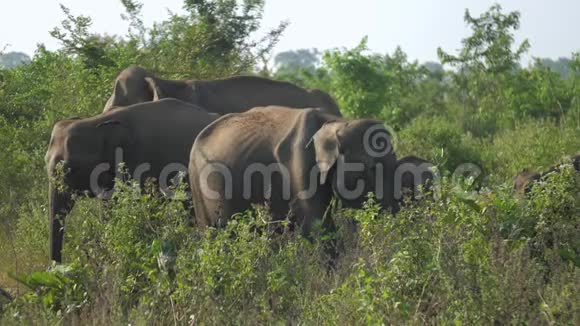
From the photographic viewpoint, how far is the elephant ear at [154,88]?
13594 millimetres

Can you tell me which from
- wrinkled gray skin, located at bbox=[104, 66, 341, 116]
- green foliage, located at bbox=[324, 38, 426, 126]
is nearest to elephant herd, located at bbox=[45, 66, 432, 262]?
wrinkled gray skin, located at bbox=[104, 66, 341, 116]

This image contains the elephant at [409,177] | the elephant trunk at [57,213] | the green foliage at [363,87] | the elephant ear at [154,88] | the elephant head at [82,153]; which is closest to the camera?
the elephant at [409,177]

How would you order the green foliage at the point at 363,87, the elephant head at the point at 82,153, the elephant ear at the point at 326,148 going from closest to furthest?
the elephant ear at the point at 326,148
the elephant head at the point at 82,153
the green foliage at the point at 363,87

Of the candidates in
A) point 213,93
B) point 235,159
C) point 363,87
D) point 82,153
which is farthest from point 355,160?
point 363,87

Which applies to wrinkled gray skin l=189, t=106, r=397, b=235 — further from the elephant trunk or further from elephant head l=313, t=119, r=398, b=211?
the elephant trunk

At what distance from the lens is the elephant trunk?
1104cm

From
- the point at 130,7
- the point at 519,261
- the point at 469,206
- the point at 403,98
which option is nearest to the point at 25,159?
the point at 130,7

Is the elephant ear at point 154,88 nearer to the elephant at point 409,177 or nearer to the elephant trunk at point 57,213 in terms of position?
the elephant trunk at point 57,213

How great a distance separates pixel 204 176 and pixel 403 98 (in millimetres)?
20741

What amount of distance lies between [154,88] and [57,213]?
2.60 metres

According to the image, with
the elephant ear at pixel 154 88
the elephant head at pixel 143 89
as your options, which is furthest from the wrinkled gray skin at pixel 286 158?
the elephant head at pixel 143 89

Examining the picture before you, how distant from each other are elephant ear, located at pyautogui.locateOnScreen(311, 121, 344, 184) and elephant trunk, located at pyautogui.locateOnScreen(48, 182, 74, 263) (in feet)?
7.81

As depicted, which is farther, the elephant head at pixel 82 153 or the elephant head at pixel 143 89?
the elephant head at pixel 143 89

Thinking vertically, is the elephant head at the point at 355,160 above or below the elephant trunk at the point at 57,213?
above
